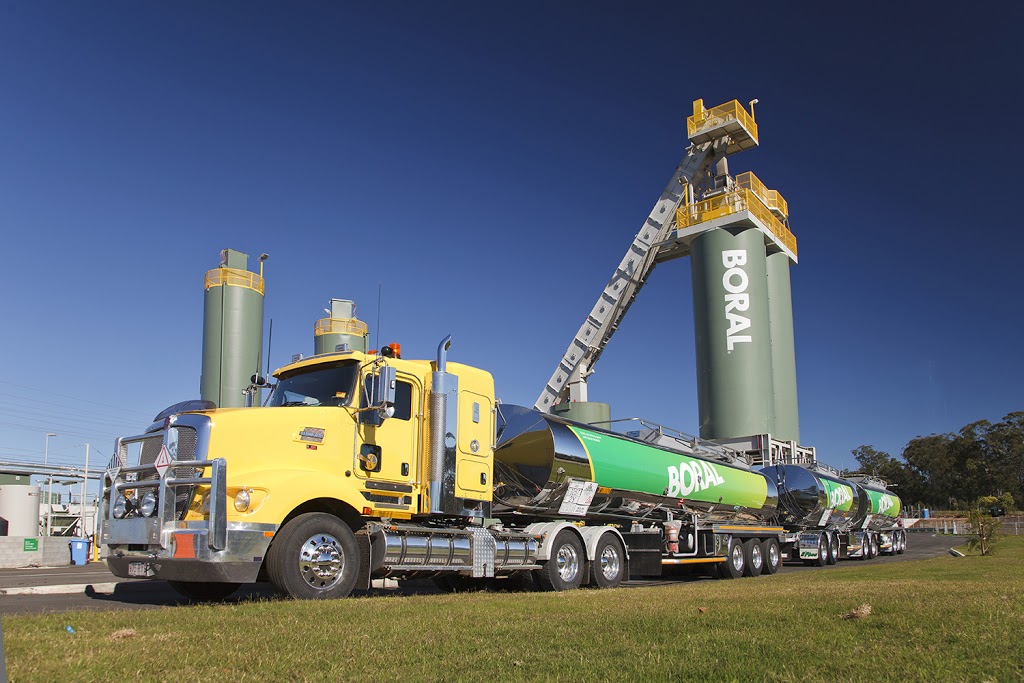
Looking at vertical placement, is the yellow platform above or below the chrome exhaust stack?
above

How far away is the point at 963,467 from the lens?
89125mm

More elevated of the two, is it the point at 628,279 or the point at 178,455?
the point at 628,279

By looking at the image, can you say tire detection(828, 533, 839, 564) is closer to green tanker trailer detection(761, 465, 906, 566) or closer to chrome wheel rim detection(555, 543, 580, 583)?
green tanker trailer detection(761, 465, 906, 566)

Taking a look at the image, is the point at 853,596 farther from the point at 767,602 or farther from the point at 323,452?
the point at 323,452

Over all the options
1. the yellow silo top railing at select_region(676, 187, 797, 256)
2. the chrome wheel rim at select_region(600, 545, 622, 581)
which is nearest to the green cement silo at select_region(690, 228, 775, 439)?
the yellow silo top railing at select_region(676, 187, 797, 256)

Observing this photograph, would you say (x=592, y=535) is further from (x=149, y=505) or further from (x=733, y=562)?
(x=149, y=505)

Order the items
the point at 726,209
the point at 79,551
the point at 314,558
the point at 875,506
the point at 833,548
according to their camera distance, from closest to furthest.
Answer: the point at 314,558 → the point at 79,551 → the point at 833,548 → the point at 875,506 → the point at 726,209

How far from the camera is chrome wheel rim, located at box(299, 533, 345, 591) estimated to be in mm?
9773

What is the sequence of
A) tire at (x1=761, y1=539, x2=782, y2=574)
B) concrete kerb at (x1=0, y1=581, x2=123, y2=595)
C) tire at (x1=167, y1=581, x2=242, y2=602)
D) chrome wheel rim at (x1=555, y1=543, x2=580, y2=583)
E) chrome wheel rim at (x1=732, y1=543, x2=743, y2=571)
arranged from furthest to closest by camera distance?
tire at (x1=761, y1=539, x2=782, y2=574) → chrome wheel rim at (x1=732, y1=543, x2=743, y2=571) → chrome wheel rim at (x1=555, y1=543, x2=580, y2=583) → concrete kerb at (x1=0, y1=581, x2=123, y2=595) → tire at (x1=167, y1=581, x2=242, y2=602)

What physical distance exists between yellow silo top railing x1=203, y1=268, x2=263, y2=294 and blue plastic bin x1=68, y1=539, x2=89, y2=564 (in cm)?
1092

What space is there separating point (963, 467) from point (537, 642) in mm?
97175

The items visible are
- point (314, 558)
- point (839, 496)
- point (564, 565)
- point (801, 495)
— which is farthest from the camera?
point (839, 496)

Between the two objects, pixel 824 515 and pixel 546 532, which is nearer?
pixel 546 532

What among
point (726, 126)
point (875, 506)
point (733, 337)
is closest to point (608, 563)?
point (733, 337)
